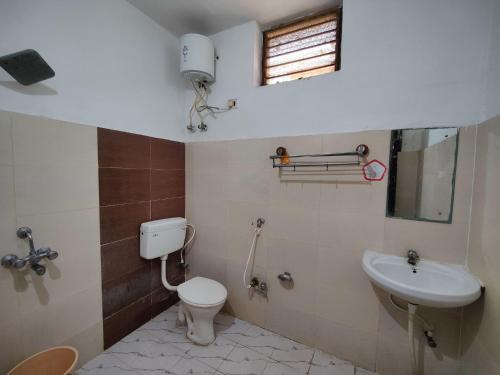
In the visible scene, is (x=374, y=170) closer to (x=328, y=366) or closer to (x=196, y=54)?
(x=328, y=366)

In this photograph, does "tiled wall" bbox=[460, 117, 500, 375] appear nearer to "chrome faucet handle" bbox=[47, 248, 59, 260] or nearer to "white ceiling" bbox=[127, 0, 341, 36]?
"white ceiling" bbox=[127, 0, 341, 36]

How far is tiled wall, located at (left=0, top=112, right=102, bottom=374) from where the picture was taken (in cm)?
111

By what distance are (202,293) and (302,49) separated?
206 cm

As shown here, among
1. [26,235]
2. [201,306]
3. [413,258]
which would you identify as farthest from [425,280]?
[26,235]

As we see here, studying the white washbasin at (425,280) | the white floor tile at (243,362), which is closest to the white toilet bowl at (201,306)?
the white floor tile at (243,362)

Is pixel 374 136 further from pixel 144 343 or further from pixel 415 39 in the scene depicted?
pixel 144 343

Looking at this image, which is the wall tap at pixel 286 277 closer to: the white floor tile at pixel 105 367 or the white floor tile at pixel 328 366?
the white floor tile at pixel 328 366

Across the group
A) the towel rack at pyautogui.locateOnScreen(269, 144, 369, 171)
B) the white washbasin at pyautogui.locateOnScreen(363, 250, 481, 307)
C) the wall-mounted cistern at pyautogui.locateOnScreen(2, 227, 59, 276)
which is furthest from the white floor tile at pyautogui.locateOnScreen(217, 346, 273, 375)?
the towel rack at pyautogui.locateOnScreen(269, 144, 369, 171)

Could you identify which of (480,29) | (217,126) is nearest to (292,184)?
(217,126)

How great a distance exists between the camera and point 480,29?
1140 millimetres

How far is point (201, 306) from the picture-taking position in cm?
150

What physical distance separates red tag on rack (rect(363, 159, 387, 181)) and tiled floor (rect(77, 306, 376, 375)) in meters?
1.28

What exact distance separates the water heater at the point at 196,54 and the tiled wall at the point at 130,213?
25.7 inches

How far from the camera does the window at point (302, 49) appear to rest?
1606 millimetres
